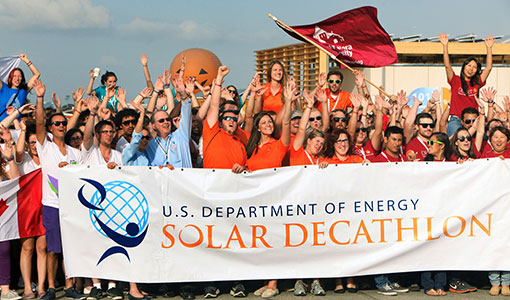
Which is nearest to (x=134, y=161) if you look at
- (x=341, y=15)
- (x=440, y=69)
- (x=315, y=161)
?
(x=315, y=161)

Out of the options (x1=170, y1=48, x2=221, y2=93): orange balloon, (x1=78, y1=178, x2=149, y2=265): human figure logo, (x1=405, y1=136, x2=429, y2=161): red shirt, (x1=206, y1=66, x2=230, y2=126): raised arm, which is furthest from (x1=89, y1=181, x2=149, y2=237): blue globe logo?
(x1=170, y1=48, x2=221, y2=93): orange balloon

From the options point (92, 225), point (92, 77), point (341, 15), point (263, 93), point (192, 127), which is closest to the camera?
point (92, 225)

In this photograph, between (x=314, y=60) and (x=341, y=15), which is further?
(x=314, y=60)

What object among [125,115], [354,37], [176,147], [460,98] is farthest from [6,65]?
[460,98]

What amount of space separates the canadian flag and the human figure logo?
0.72 m

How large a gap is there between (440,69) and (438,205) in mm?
22949

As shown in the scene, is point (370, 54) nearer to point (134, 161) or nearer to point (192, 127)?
point (192, 127)

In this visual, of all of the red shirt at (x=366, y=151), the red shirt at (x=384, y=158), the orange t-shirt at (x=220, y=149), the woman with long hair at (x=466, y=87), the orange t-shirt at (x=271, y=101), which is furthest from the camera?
the woman with long hair at (x=466, y=87)

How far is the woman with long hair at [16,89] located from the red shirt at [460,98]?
21.0 ft

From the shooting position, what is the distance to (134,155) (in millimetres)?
7184

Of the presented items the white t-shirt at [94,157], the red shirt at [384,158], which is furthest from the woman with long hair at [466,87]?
the white t-shirt at [94,157]

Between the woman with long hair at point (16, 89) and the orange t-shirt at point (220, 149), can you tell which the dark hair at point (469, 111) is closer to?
the orange t-shirt at point (220, 149)

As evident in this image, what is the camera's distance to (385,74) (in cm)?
2859

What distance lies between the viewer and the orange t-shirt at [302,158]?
739 cm
